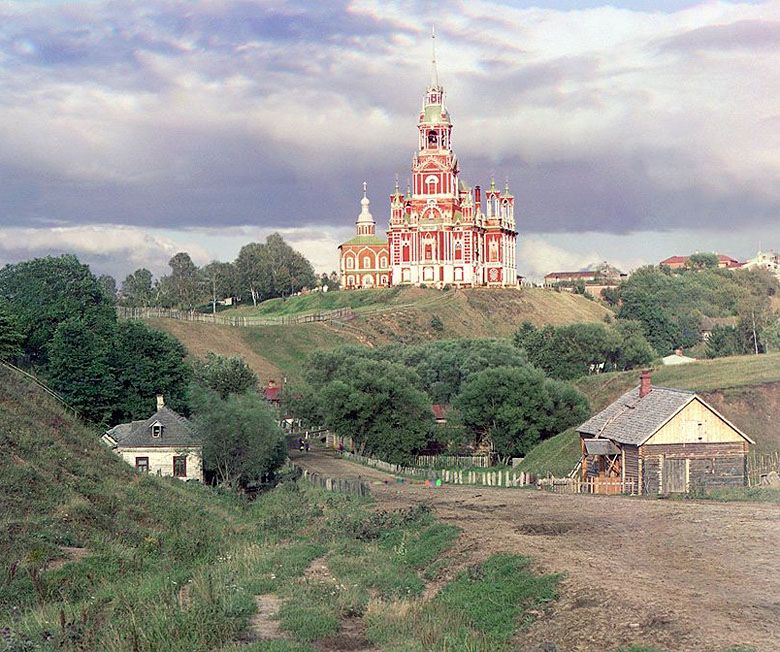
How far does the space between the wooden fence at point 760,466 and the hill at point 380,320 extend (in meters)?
59.6

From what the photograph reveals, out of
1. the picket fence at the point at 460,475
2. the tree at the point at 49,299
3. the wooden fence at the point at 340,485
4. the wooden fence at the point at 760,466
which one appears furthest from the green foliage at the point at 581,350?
the wooden fence at the point at 340,485

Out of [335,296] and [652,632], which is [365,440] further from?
[335,296]

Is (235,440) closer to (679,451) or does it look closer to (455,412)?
(455,412)

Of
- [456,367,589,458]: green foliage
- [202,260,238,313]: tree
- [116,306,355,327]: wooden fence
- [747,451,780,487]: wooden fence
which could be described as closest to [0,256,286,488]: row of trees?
[456,367,589,458]: green foliage

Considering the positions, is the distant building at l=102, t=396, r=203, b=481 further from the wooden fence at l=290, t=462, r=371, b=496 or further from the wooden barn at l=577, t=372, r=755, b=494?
the wooden barn at l=577, t=372, r=755, b=494

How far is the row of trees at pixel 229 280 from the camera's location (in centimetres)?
14925

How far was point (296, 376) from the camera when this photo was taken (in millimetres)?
103250

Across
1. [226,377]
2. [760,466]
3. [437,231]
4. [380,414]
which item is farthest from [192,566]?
[437,231]

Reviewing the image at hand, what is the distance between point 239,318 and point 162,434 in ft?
246

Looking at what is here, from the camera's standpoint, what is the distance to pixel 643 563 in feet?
80.6

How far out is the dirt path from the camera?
61.1 ft

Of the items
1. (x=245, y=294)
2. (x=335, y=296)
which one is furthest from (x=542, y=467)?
(x=245, y=294)

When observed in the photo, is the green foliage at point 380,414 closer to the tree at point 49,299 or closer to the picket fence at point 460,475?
the picket fence at point 460,475

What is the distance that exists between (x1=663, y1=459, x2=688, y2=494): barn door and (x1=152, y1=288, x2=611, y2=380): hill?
62962 millimetres
